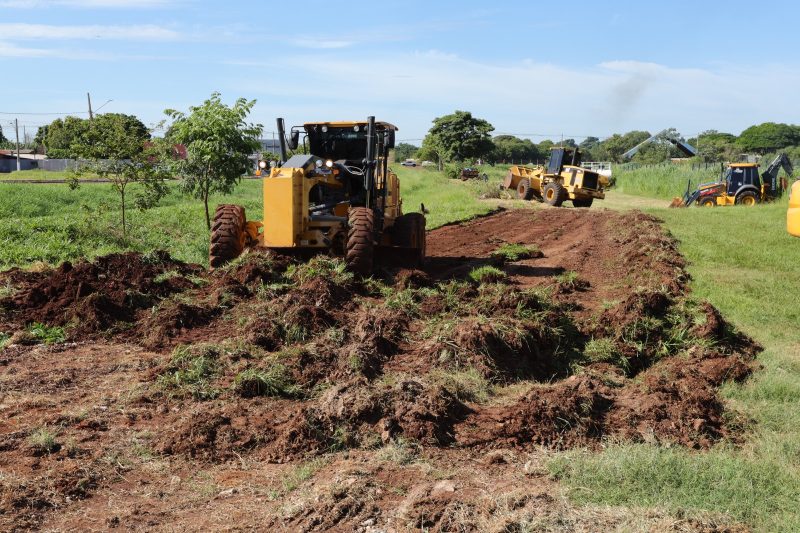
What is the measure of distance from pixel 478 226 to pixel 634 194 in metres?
26.0

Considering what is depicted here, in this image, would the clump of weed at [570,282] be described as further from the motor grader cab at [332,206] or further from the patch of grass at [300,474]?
the patch of grass at [300,474]

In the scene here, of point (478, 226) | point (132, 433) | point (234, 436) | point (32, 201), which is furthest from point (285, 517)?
point (32, 201)

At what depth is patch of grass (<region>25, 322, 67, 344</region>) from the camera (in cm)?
889

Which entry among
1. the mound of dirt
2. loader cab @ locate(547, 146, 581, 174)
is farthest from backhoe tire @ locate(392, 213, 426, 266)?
loader cab @ locate(547, 146, 581, 174)

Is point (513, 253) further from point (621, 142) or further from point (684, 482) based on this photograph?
point (621, 142)

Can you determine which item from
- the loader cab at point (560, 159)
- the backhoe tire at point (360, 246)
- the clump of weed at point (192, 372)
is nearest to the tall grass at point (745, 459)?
the clump of weed at point (192, 372)

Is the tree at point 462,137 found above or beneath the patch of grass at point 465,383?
above

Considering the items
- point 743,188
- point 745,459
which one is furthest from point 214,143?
point 743,188

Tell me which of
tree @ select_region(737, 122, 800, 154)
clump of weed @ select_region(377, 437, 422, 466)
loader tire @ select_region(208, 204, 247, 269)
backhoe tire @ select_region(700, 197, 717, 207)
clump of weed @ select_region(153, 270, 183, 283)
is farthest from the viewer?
tree @ select_region(737, 122, 800, 154)

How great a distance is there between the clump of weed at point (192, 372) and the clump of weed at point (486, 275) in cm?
541

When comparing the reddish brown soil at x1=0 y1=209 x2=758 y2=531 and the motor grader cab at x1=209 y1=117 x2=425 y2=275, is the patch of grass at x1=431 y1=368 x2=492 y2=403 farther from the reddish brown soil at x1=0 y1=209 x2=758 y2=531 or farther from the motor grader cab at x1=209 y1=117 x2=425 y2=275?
the motor grader cab at x1=209 y1=117 x2=425 y2=275

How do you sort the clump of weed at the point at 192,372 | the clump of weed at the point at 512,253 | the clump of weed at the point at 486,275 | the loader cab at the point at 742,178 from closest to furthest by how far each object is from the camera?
1. the clump of weed at the point at 192,372
2. the clump of weed at the point at 486,275
3. the clump of weed at the point at 512,253
4. the loader cab at the point at 742,178

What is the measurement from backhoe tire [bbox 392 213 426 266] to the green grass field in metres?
4.42

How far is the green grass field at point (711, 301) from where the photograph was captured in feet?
16.6
